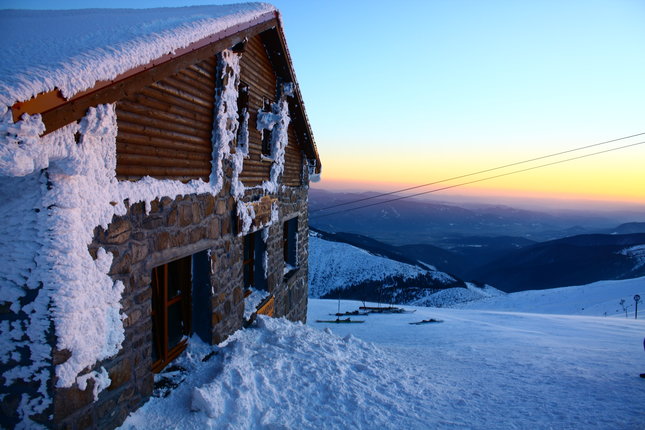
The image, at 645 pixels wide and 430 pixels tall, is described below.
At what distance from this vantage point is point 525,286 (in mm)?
75250

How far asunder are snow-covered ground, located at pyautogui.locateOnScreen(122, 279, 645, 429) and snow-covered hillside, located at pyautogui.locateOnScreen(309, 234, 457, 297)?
3533 cm

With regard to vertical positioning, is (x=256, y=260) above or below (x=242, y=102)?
below

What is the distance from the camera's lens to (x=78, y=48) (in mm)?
2705

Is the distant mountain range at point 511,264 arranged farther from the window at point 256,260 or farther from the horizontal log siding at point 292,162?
the window at point 256,260

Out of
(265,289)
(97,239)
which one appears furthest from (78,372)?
(265,289)

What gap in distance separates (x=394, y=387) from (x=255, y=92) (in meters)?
5.59

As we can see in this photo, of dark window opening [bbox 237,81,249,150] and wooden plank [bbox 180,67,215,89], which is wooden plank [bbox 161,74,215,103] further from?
dark window opening [bbox 237,81,249,150]

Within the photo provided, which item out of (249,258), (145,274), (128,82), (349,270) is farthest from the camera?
(349,270)

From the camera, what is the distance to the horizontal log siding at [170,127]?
3389 mm

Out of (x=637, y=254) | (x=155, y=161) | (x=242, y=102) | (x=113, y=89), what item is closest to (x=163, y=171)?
(x=155, y=161)

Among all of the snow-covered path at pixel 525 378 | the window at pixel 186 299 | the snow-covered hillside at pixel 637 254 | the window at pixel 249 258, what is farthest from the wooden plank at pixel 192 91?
the snow-covered hillside at pixel 637 254

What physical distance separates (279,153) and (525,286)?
81885 millimetres

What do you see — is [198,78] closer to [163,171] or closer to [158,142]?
[158,142]

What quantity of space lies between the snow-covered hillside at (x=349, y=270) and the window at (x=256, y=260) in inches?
1368
